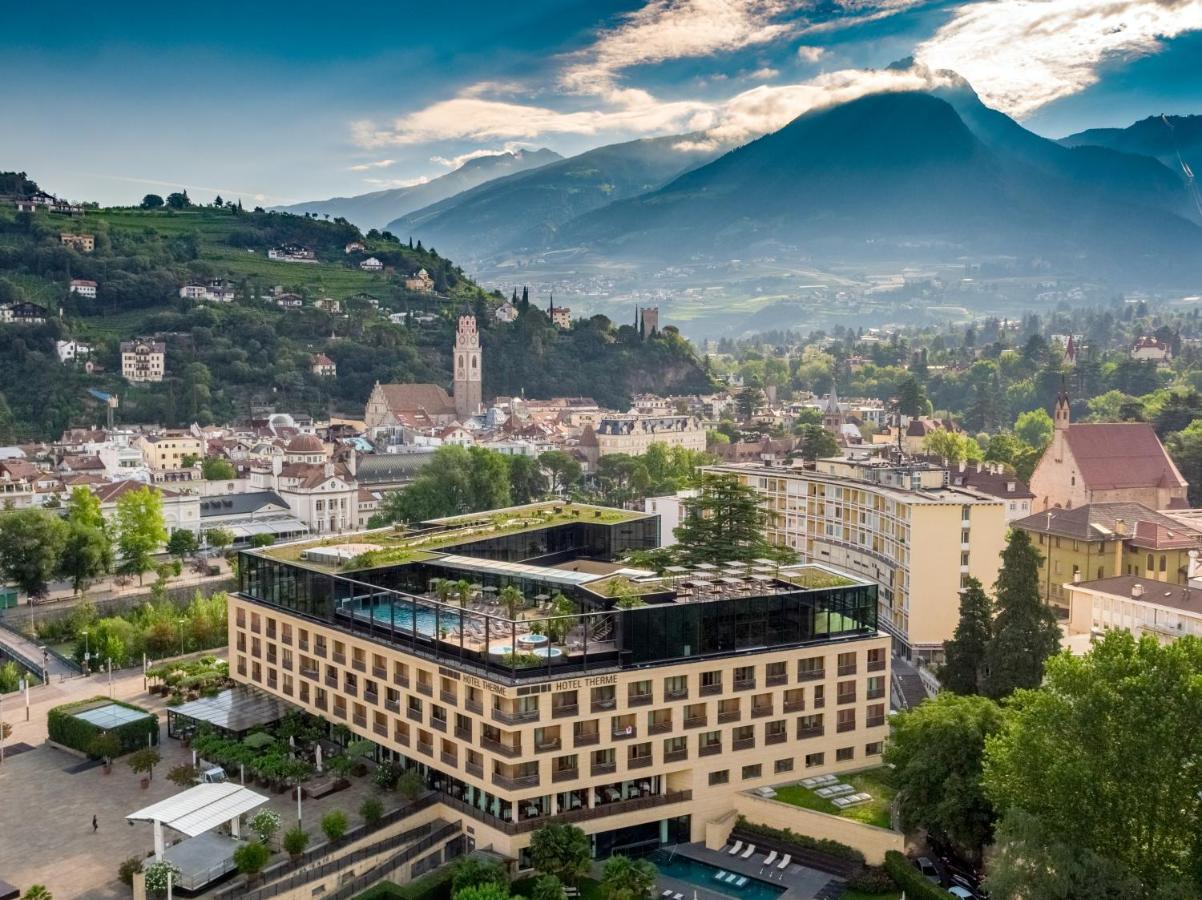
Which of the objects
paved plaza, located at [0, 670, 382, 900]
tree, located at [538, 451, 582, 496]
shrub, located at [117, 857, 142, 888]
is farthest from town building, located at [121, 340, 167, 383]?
shrub, located at [117, 857, 142, 888]

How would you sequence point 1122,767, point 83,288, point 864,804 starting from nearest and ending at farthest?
point 1122,767 < point 864,804 < point 83,288

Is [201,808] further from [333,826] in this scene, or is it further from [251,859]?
[333,826]

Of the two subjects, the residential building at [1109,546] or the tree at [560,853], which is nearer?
the tree at [560,853]

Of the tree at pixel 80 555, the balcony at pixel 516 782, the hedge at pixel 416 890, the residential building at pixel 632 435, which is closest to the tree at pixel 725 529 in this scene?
the balcony at pixel 516 782

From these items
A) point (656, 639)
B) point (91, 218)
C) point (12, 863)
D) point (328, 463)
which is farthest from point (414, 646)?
point (91, 218)

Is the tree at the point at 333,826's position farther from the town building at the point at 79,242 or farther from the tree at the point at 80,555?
the town building at the point at 79,242

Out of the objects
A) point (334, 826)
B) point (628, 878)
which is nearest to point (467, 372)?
point (334, 826)

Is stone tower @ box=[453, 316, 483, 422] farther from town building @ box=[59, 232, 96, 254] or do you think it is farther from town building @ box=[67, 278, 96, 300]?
town building @ box=[59, 232, 96, 254]
